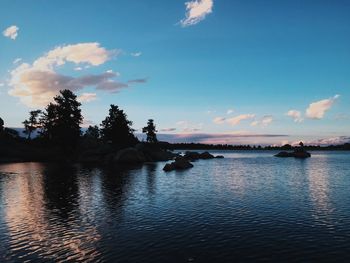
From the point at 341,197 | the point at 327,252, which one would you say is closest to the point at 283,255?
the point at 327,252

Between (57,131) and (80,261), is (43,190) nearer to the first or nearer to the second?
(80,261)

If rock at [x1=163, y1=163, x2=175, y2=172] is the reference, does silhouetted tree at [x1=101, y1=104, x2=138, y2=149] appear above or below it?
above

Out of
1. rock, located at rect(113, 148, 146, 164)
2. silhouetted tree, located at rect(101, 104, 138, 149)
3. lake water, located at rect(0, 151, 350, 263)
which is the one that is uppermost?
silhouetted tree, located at rect(101, 104, 138, 149)

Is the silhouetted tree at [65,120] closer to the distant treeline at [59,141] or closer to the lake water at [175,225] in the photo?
the distant treeline at [59,141]

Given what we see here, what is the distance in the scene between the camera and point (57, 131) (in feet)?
400

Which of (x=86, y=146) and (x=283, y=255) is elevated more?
(x=86, y=146)

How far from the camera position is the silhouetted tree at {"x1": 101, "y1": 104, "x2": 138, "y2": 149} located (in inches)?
5389

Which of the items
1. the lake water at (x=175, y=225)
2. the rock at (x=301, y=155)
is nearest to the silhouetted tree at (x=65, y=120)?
the lake water at (x=175, y=225)

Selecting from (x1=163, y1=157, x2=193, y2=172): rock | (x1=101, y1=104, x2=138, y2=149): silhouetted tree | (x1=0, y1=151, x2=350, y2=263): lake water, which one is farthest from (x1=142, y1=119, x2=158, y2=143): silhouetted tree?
(x1=0, y1=151, x2=350, y2=263): lake water

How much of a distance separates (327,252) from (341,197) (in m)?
23.6

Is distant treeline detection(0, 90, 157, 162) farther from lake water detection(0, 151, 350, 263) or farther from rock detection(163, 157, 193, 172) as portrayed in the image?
lake water detection(0, 151, 350, 263)

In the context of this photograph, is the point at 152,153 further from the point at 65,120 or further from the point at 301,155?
the point at 301,155

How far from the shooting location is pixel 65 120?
122 m

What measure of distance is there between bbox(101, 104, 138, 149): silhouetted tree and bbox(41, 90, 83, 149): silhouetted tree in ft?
48.0
